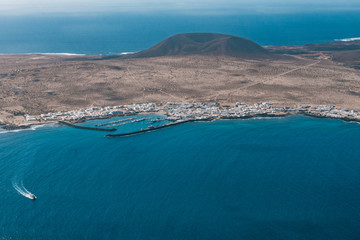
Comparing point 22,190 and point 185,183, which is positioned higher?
point 22,190

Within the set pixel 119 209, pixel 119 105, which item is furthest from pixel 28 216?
pixel 119 105

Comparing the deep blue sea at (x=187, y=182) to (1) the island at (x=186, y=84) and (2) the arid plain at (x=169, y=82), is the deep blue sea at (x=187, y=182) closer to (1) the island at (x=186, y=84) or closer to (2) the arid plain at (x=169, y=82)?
(1) the island at (x=186, y=84)

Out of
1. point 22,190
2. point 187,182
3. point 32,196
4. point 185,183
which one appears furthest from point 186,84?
point 32,196

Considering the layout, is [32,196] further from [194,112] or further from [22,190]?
[194,112]

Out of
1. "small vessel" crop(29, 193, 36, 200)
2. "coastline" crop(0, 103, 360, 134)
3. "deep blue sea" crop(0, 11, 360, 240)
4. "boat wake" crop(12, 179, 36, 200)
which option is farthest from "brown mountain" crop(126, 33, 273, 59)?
"small vessel" crop(29, 193, 36, 200)

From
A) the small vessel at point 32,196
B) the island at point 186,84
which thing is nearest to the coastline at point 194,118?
the island at point 186,84

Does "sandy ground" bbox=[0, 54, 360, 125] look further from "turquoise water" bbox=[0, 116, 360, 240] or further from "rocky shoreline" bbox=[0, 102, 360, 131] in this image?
"turquoise water" bbox=[0, 116, 360, 240]
